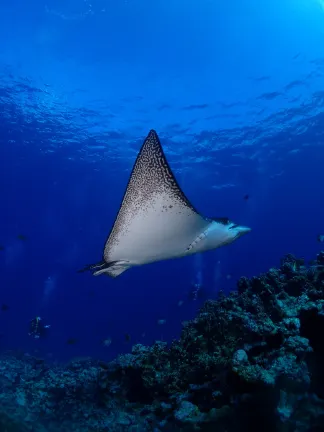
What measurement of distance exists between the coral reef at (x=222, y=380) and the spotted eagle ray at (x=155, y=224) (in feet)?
4.12

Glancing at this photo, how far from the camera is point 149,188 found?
3.21 meters

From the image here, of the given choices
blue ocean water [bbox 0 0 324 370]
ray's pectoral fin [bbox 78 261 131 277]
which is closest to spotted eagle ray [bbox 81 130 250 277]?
ray's pectoral fin [bbox 78 261 131 277]

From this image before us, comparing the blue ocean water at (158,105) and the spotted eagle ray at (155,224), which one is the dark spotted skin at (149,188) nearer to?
the spotted eagle ray at (155,224)

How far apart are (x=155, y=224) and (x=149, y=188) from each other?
0.44 m

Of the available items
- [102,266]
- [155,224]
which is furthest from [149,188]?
[102,266]

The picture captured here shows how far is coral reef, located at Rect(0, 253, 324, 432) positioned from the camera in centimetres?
283

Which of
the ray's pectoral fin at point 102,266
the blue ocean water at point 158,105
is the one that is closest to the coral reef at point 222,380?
the ray's pectoral fin at point 102,266

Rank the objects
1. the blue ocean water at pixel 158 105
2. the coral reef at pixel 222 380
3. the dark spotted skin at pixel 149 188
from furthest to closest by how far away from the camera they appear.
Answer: the blue ocean water at pixel 158 105 → the dark spotted skin at pixel 149 188 → the coral reef at pixel 222 380

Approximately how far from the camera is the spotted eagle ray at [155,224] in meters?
3.15

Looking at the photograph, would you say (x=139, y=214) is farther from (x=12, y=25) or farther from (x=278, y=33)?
(x=278, y=33)

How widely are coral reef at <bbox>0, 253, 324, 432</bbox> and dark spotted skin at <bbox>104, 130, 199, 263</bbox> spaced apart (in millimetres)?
1737

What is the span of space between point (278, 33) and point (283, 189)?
19909mm

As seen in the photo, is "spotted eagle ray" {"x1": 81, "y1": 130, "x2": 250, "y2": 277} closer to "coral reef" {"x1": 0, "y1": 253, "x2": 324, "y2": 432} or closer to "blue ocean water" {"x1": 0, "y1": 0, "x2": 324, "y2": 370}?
"coral reef" {"x1": 0, "y1": 253, "x2": 324, "y2": 432}

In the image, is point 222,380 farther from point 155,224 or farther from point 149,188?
point 149,188
